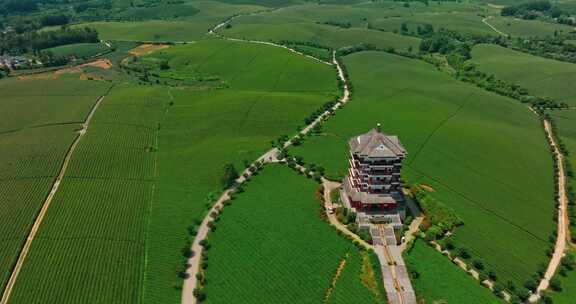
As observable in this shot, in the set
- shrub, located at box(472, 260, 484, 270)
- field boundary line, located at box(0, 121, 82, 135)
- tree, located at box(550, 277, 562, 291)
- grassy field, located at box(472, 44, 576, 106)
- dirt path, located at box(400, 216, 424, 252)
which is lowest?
tree, located at box(550, 277, 562, 291)

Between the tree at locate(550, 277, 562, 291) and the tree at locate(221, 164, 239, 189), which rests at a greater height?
the tree at locate(221, 164, 239, 189)

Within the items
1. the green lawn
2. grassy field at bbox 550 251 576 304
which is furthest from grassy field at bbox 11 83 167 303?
grassy field at bbox 550 251 576 304

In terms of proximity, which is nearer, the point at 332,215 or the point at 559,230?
the point at 332,215

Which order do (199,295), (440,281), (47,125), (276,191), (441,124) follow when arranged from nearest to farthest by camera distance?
(199,295), (440,281), (276,191), (47,125), (441,124)

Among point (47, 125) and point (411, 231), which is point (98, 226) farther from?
point (411, 231)

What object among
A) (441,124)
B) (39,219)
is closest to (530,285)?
(441,124)

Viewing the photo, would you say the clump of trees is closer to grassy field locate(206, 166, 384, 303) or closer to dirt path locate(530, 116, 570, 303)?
dirt path locate(530, 116, 570, 303)

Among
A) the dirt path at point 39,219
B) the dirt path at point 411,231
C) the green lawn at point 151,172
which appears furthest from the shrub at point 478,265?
the dirt path at point 39,219

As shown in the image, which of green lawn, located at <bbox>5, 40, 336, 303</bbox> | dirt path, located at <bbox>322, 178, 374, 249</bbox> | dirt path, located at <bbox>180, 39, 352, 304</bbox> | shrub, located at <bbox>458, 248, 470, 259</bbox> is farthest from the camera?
dirt path, located at <bbox>322, 178, 374, 249</bbox>
